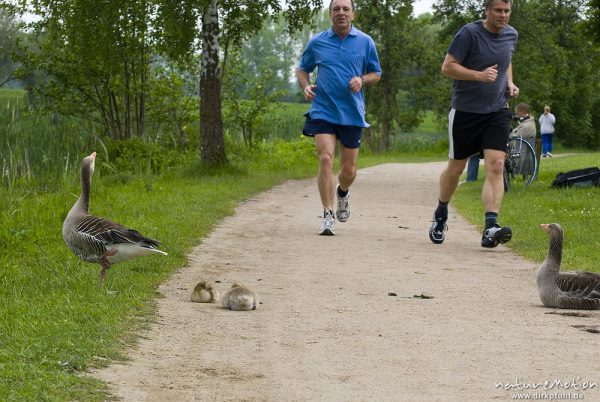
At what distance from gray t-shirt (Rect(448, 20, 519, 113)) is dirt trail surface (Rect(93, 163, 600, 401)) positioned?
1.53 metres

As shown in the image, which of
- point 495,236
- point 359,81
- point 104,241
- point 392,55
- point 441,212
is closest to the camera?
point 104,241

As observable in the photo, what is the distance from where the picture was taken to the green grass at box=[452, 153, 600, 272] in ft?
37.5

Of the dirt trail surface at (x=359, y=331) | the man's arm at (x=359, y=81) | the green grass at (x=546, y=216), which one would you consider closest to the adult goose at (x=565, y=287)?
the dirt trail surface at (x=359, y=331)

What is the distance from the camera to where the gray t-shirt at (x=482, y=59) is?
38.5ft

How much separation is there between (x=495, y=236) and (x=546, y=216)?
3.77 m

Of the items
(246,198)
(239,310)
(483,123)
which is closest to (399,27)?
(246,198)

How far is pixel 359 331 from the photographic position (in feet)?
24.5

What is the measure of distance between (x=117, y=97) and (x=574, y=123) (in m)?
38.5

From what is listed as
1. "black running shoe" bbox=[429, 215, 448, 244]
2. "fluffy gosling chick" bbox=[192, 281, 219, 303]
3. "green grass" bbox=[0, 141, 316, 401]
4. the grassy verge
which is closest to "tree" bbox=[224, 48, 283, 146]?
the grassy verge

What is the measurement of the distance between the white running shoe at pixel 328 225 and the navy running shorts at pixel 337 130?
2.71 feet

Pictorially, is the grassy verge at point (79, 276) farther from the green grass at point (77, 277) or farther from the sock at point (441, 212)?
the sock at point (441, 212)

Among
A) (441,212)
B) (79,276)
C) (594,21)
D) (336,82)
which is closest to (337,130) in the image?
(336,82)

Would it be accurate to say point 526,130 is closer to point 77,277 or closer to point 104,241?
point 77,277

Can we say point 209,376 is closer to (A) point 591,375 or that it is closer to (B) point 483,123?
(A) point 591,375
